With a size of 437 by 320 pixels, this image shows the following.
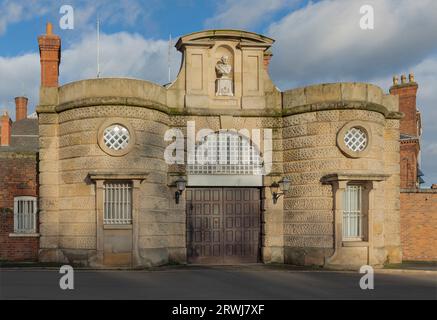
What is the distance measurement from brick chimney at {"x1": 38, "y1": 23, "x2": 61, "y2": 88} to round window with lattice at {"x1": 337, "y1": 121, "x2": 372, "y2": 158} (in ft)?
39.1

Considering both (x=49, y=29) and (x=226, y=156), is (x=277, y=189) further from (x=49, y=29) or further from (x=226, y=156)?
(x=49, y=29)

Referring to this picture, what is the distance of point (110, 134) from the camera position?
18375mm

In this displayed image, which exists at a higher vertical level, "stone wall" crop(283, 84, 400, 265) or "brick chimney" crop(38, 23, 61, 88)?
"brick chimney" crop(38, 23, 61, 88)

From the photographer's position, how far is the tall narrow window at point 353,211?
1912cm

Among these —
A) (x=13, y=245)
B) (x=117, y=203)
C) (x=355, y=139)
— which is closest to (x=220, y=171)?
(x=117, y=203)

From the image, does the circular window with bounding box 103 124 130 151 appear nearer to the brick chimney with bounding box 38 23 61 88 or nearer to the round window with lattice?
the brick chimney with bounding box 38 23 61 88

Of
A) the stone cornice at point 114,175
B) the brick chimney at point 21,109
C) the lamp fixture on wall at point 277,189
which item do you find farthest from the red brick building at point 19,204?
the brick chimney at point 21,109

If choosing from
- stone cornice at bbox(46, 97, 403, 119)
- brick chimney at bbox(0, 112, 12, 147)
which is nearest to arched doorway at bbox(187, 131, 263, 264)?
stone cornice at bbox(46, 97, 403, 119)

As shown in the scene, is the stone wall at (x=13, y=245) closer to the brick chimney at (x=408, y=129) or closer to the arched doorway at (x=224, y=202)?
the arched doorway at (x=224, y=202)

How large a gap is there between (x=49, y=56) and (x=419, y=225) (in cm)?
1686

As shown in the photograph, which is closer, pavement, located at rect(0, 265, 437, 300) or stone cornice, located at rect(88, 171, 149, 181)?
pavement, located at rect(0, 265, 437, 300)

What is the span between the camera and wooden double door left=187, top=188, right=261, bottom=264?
19734 mm
